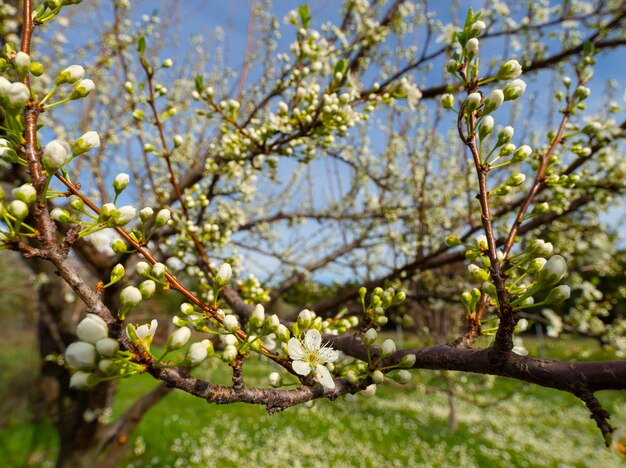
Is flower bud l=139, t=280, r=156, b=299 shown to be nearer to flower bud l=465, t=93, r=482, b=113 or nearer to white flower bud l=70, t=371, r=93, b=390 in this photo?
white flower bud l=70, t=371, r=93, b=390

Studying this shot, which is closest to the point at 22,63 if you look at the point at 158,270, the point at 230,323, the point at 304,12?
the point at 158,270

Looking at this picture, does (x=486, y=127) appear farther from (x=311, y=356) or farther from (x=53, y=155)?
(x=53, y=155)

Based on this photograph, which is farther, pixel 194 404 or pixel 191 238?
pixel 194 404

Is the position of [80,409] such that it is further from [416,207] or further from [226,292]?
[416,207]

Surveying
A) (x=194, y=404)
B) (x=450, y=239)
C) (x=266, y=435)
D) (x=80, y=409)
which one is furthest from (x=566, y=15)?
(x=194, y=404)

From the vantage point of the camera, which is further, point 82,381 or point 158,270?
point 158,270

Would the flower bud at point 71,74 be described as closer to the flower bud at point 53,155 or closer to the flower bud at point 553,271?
the flower bud at point 53,155
